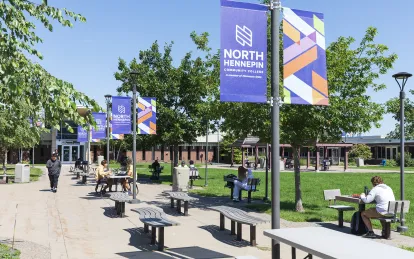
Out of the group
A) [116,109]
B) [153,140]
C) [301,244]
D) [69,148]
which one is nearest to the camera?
[301,244]

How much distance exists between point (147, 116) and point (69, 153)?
4331 cm

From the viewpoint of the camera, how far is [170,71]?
2641 cm

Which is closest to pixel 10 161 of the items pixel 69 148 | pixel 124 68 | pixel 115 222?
pixel 69 148

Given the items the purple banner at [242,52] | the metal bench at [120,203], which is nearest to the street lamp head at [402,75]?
the purple banner at [242,52]

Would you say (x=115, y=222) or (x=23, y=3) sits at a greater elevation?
(x=23, y=3)

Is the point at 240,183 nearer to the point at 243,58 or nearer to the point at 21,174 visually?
the point at 243,58

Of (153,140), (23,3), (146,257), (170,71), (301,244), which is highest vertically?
(170,71)

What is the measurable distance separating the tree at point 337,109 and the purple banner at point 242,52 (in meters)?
6.94

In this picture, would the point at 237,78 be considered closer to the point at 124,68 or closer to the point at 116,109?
the point at 116,109

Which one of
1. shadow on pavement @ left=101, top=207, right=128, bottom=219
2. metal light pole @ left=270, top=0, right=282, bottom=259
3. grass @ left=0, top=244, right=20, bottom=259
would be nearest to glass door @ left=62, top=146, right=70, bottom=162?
shadow on pavement @ left=101, top=207, right=128, bottom=219

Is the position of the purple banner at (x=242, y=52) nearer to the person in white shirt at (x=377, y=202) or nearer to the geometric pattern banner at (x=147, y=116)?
the person in white shirt at (x=377, y=202)

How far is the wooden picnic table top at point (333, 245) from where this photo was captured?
190 inches

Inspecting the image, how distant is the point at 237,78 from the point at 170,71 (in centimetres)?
2073

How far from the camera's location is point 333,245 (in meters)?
5.38
